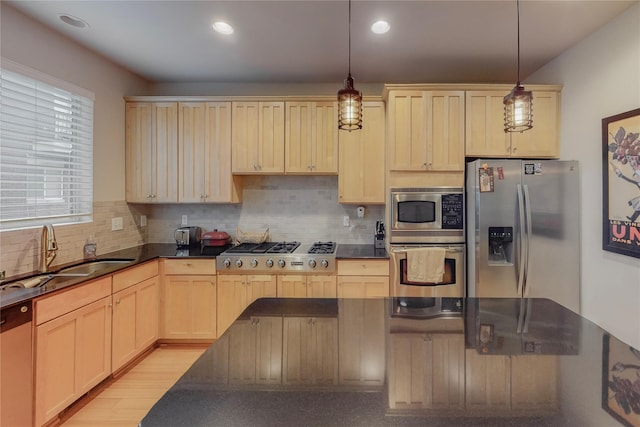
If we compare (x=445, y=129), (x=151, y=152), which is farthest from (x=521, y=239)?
(x=151, y=152)

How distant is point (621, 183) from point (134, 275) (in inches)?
147

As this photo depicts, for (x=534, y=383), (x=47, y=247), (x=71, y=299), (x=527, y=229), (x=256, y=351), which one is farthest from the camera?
(x=527, y=229)

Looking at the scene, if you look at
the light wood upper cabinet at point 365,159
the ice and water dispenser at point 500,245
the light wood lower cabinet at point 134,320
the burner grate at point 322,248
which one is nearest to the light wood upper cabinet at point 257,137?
the light wood upper cabinet at point 365,159

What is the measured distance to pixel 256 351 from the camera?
1108 millimetres

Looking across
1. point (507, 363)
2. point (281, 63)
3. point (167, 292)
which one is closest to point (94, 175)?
point (167, 292)

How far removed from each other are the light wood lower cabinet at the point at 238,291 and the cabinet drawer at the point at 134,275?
60cm

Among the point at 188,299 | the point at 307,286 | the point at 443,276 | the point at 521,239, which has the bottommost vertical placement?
the point at 188,299

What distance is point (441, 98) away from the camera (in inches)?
117

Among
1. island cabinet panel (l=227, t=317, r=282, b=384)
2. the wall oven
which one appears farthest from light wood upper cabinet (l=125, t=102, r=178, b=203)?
island cabinet panel (l=227, t=317, r=282, b=384)

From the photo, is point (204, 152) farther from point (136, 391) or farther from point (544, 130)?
point (544, 130)

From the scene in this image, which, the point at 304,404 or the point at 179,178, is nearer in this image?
the point at 304,404

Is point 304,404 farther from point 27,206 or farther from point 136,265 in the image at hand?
point 27,206

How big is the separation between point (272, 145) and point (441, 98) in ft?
5.50

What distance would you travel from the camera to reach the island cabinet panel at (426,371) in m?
0.84
